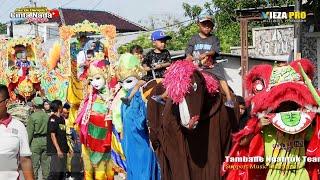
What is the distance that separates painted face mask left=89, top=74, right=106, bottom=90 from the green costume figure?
1.42 m

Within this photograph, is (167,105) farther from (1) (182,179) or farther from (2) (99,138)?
(2) (99,138)

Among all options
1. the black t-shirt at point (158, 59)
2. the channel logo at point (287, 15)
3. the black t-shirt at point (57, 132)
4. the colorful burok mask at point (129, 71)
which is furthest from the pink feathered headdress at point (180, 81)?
the channel logo at point (287, 15)

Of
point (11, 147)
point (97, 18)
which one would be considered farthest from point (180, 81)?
point (97, 18)

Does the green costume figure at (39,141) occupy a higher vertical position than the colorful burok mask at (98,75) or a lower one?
lower

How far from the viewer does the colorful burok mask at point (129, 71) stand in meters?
9.33

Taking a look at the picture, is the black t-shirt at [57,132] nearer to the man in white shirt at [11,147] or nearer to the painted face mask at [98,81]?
the painted face mask at [98,81]

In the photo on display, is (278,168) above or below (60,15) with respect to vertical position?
below

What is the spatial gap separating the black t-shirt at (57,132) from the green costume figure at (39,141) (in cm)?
15

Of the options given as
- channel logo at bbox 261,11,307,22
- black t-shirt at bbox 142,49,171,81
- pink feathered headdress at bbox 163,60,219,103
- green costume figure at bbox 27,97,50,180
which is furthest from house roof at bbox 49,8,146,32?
pink feathered headdress at bbox 163,60,219,103

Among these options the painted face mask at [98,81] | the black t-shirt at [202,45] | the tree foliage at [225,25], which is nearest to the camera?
the black t-shirt at [202,45]

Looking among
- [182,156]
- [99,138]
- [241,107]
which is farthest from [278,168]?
[99,138]

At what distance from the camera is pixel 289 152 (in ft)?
20.0

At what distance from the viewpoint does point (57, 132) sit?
449 inches

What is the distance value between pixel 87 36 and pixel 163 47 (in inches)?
241
